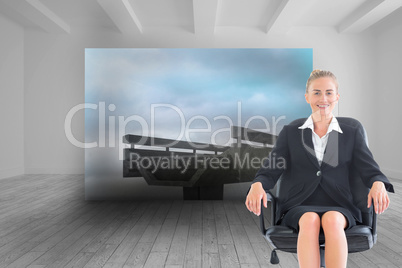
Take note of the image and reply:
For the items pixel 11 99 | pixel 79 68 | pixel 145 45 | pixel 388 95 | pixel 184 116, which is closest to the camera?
pixel 184 116

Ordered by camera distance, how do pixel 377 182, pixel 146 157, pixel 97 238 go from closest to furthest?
1. pixel 377 182
2. pixel 97 238
3. pixel 146 157

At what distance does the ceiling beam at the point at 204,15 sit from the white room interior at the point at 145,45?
0.13 ft

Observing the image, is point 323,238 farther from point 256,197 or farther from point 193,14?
point 193,14

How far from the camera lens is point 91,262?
2.37 m

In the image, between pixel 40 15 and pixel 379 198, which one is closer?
pixel 379 198

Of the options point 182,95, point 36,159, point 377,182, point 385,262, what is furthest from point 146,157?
point 36,159

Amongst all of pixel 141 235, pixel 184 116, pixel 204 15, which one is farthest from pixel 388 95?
pixel 141 235

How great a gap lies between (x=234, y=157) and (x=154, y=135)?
1.09 metres

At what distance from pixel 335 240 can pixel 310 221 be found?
118mm

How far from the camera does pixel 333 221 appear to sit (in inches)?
55.0

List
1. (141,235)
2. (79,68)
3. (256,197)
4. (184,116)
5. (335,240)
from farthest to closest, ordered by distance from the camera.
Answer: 1. (79,68)
2. (184,116)
3. (141,235)
4. (256,197)
5. (335,240)

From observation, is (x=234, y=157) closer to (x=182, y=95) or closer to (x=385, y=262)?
(x=182, y=95)

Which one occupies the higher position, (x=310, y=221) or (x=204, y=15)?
(x=204, y=15)

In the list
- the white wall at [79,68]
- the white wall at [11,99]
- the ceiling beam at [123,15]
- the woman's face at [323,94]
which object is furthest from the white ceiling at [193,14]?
the woman's face at [323,94]
